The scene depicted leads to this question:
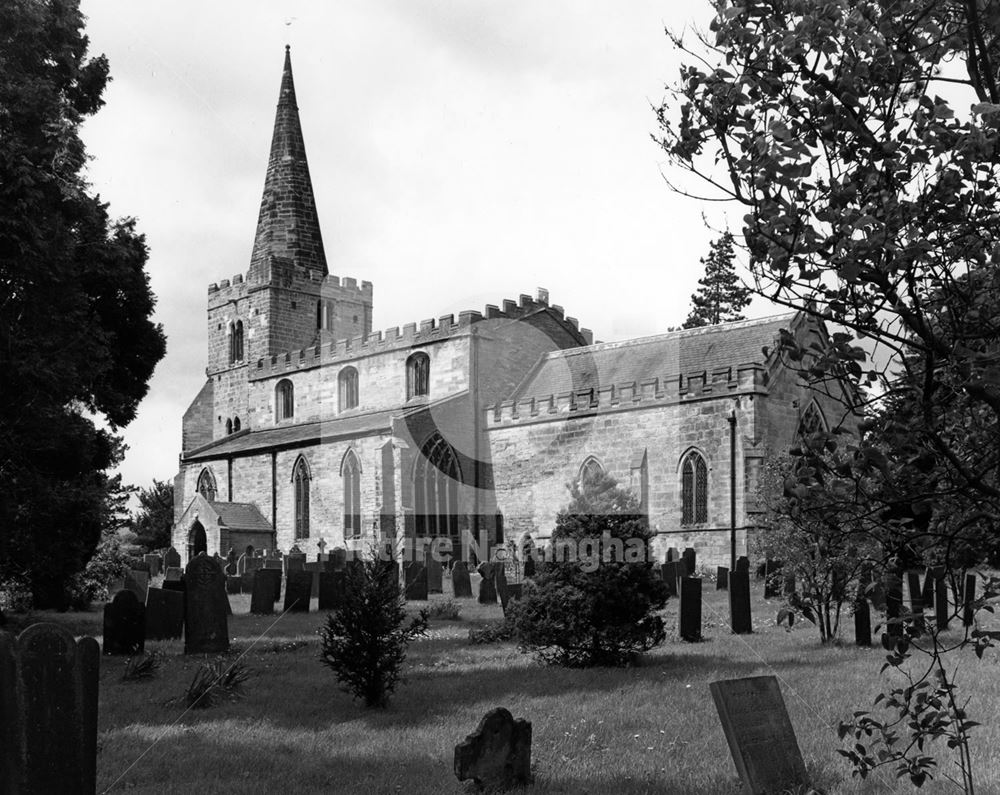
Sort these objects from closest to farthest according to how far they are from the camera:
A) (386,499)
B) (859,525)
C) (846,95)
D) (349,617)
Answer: (846,95) < (859,525) < (349,617) < (386,499)

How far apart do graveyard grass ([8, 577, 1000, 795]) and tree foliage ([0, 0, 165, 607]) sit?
3601mm

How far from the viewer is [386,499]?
3562cm

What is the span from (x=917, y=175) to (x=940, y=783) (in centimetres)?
471

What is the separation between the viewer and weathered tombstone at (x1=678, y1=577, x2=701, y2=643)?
45.9 ft

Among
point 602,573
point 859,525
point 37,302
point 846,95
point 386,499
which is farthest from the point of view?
point 386,499

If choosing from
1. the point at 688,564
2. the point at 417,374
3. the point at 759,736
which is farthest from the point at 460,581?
the point at 417,374

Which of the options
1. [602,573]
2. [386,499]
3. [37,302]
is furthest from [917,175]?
[386,499]

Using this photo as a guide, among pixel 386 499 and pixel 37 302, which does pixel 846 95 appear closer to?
pixel 37 302

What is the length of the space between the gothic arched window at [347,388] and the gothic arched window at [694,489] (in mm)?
15794

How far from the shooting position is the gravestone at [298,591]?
1834 centimetres

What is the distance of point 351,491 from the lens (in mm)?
37969

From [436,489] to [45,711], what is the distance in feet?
102

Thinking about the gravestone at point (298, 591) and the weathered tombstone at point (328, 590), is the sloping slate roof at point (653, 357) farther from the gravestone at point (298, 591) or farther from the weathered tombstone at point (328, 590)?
the gravestone at point (298, 591)

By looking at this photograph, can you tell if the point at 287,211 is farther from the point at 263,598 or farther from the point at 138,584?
the point at 263,598
